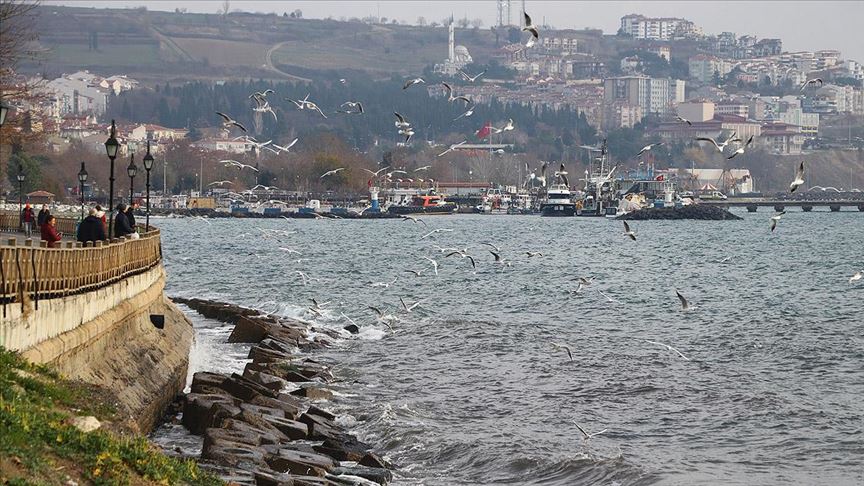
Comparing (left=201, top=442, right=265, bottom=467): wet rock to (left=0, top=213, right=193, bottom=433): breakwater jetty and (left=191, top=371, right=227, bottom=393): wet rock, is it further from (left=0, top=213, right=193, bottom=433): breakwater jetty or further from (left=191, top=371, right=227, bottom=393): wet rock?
(left=191, top=371, right=227, bottom=393): wet rock

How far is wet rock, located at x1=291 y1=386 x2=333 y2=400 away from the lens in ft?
79.9

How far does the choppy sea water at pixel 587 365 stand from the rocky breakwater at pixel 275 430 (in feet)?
1.75

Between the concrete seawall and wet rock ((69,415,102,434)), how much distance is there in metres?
1.70

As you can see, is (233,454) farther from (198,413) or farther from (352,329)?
(352,329)

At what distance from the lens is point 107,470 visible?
38.4 ft

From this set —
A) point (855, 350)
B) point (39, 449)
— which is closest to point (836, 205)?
point (855, 350)

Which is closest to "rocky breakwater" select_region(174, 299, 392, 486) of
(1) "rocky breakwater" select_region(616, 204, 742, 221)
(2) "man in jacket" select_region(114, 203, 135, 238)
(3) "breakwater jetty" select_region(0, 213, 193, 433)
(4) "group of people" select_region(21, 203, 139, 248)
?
(3) "breakwater jetty" select_region(0, 213, 193, 433)

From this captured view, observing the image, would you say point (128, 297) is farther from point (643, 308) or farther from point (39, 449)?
point (643, 308)

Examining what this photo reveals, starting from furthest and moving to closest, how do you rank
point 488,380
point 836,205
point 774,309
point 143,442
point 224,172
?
point 836,205, point 224,172, point 774,309, point 488,380, point 143,442

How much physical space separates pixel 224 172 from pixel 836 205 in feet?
242

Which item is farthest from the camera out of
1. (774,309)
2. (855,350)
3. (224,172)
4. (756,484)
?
(224,172)

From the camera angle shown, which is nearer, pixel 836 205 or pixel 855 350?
pixel 855 350

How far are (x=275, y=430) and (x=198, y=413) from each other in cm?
115

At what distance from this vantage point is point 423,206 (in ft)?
525
